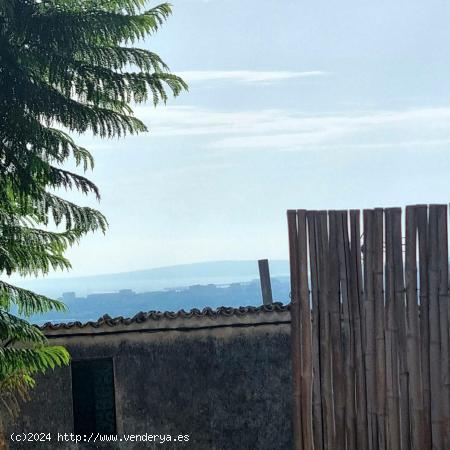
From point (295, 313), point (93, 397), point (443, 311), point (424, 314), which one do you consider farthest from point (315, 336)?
Result: point (93, 397)

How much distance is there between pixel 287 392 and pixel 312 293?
5.65 meters

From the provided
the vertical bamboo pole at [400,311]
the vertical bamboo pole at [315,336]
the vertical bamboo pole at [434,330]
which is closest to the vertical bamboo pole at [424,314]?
the vertical bamboo pole at [434,330]

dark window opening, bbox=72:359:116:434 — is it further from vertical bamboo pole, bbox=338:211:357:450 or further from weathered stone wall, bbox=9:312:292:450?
vertical bamboo pole, bbox=338:211:357:450

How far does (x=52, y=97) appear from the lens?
12047 millimetres

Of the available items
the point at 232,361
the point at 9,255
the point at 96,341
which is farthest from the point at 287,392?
the point at 9,255

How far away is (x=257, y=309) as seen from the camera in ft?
43.6

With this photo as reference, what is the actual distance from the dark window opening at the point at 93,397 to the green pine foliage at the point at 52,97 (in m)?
0.76

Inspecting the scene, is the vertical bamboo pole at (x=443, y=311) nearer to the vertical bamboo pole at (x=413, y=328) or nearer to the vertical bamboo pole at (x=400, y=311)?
the vertical bamboo pole at (x=413, y=328)

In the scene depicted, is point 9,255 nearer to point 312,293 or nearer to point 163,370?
point 163,370

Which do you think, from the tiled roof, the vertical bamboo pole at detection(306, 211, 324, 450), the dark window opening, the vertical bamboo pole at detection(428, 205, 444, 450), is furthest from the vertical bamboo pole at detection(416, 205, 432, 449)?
the dark window opening

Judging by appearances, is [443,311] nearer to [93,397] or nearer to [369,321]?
[369,321]

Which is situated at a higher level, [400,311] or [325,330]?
[400,311]

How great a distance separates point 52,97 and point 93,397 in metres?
4.23

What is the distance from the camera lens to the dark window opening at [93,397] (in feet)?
44.0
